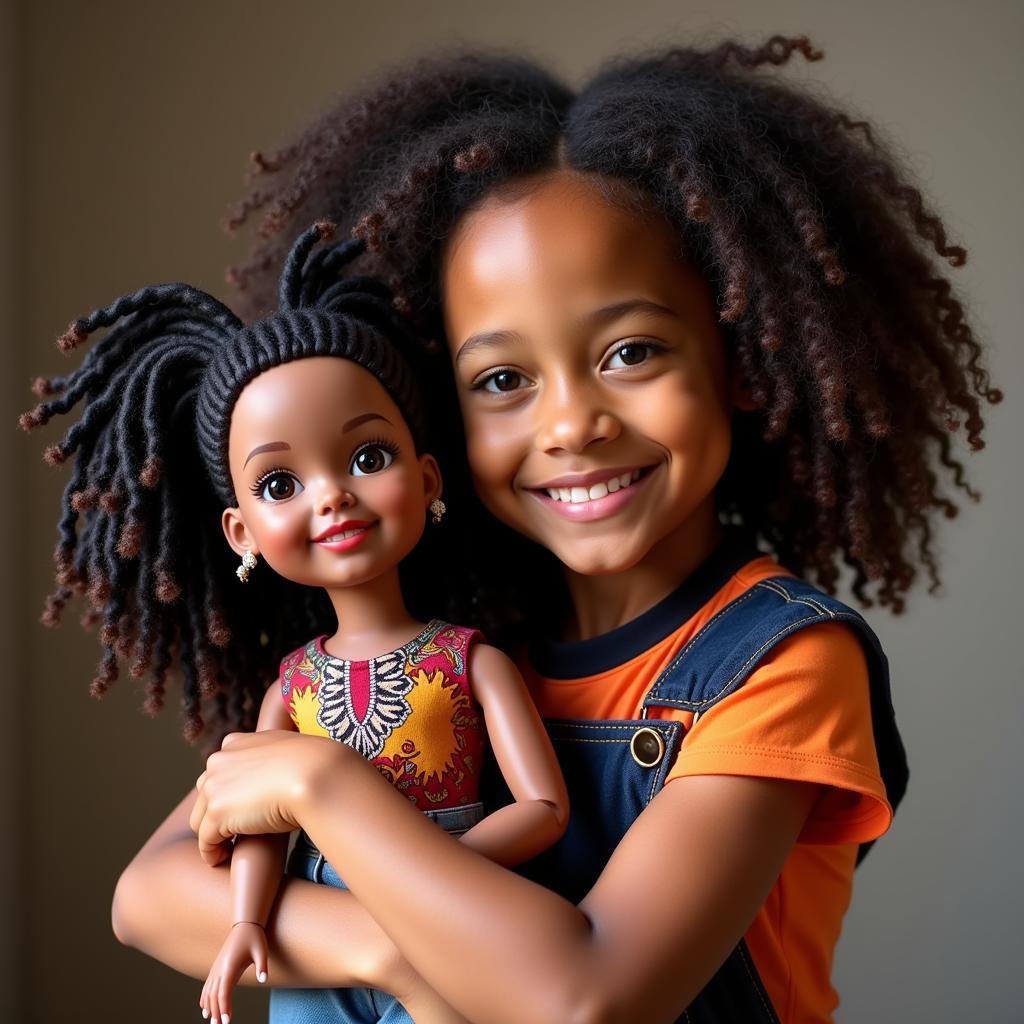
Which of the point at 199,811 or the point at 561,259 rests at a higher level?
the point at 561,259

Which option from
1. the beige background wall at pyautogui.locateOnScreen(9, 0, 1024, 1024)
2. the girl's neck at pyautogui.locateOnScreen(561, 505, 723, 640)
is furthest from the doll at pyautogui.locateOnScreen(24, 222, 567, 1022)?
the beige background wall at pyautogui.locateOnScreen(9, 0, 1024, 1024)

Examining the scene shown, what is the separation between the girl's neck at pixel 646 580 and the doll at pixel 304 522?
0.24 m

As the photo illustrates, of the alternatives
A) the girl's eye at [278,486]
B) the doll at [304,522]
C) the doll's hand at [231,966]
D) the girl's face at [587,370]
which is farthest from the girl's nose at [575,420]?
the doll's hand at [231,966]

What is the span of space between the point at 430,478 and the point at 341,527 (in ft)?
0.37

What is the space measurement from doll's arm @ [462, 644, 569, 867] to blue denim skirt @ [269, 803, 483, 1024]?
4 cm

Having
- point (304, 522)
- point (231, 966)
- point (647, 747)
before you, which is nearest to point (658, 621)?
point (647, 747)

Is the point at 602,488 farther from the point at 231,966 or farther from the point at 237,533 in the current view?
the point at 231,966

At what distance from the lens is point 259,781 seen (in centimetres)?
103

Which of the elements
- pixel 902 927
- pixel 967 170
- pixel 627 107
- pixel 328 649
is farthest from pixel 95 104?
pixel 902 927

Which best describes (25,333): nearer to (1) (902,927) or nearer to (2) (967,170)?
(2) (967,170)

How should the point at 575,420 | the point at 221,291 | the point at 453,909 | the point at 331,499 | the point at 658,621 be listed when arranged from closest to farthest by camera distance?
1. the point at 453,909
2. the point at 331,499
3. the point at 575,420
4. the point at 658,621
5. the point at 221,291

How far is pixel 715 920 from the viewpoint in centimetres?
97

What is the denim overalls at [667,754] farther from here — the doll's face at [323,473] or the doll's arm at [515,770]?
the doll's face at [323,473]

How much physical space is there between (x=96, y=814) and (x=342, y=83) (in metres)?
1.17
